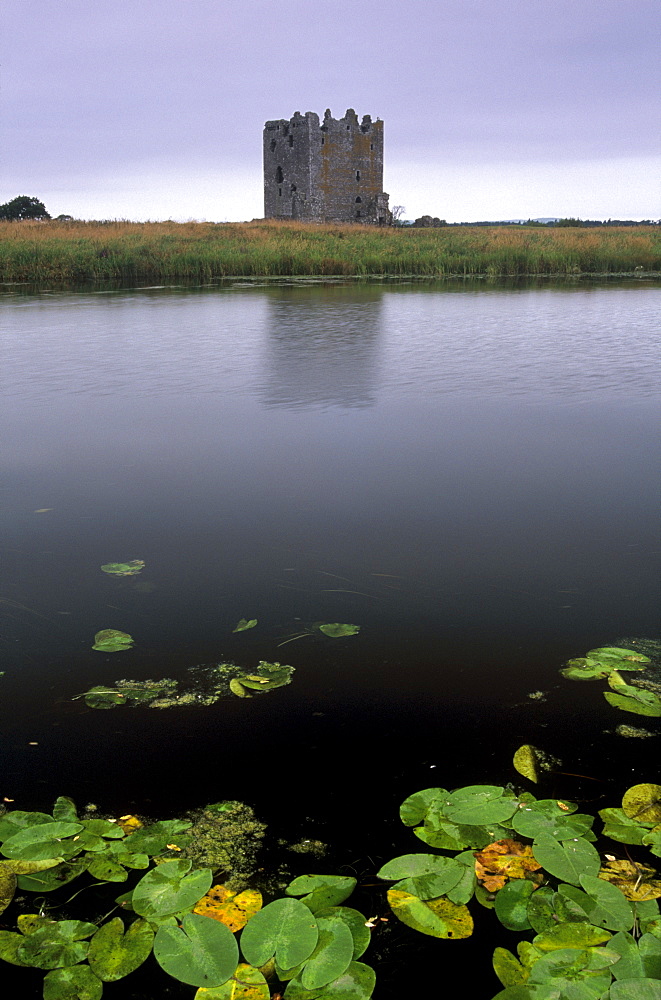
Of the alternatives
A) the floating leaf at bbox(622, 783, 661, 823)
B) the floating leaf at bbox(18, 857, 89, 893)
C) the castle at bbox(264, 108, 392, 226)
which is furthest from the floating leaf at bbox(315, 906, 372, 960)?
the castle at bbox(264, 108, 392, 226)

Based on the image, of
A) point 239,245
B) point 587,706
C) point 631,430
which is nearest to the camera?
point 587,706

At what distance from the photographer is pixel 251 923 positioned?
3.93 feet

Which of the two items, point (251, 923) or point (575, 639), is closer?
point (251, 923)

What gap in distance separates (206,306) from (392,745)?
9.83m

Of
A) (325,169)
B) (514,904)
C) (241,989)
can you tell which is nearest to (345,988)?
(241,989)

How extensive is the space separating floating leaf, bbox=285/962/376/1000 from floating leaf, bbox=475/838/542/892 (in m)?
0.28

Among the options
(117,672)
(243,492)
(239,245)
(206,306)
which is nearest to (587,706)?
(117,672)

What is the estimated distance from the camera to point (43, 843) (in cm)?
136

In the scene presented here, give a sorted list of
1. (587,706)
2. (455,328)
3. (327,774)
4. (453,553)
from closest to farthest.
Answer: (327,774) < (587,706) < (453,553) < (455,328)

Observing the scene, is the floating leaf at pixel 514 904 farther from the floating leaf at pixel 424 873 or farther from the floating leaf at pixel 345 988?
the floating leaf at pixel 345 988

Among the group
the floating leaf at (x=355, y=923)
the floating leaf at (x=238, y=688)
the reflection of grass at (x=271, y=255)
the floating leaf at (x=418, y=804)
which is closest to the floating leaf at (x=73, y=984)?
the floating leaf at (x=355, y=923)

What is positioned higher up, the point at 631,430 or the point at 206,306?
the point at 206,306

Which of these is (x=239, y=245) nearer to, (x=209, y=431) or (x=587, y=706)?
(x=209, y=431)

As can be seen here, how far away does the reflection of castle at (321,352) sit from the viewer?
201 inches
